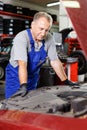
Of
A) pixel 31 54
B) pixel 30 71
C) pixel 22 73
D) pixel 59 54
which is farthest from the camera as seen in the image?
pixel 59 54

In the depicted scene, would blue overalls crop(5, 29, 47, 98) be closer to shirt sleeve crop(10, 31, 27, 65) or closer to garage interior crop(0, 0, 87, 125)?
shirt sleeve crop(10, 31, 27, 65)

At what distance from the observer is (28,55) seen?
2510 millimetres

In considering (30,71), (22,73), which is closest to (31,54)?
(30,71)

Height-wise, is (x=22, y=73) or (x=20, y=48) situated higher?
(x=20, y=48)

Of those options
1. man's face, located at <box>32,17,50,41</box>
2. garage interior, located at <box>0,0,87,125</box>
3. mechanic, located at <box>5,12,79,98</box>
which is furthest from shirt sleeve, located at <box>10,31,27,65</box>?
garage interior, located at <box>0,0,87,125</box>

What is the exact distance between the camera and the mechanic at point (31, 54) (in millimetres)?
2279

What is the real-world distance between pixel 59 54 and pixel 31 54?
8.40 feet

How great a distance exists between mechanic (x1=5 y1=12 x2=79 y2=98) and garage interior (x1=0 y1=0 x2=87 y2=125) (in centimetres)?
21

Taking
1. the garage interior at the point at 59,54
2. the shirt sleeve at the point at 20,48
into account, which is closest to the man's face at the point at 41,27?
the shirt sleeve at the point at 20,48

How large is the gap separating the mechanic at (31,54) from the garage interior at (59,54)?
8.4 inches

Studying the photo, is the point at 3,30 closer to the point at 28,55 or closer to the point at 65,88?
the point at 28,55

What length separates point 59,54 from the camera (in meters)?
5.04

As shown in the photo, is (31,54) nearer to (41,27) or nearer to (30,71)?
(30,71)

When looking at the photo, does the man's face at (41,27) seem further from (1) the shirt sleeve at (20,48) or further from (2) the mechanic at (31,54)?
(1) the shirt sleeve at (20,48)
